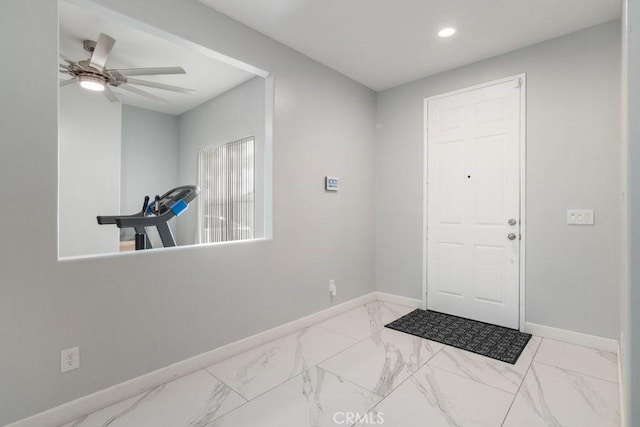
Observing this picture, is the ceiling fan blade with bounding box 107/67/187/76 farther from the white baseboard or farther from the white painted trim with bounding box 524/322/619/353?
the white painted trim with bounding box 524/322/619/353

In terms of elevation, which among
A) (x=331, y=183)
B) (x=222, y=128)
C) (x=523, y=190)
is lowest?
(x=523, y=190)

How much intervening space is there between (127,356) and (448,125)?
3.51 metres

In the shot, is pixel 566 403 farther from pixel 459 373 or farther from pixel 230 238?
pixel 230 238

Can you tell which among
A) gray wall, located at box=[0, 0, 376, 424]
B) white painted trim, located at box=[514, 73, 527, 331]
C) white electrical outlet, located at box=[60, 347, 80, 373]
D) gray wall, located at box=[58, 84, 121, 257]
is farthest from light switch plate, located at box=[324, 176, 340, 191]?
gray wall, located at box=[58, 84, 121, 257]

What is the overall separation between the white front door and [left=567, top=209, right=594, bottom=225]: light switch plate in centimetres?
39

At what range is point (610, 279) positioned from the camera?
2.51 metres

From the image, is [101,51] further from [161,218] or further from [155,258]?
[155,258]

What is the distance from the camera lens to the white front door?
2998 millimetres

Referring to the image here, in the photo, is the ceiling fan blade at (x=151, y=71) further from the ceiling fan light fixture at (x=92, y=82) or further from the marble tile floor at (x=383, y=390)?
the marble tile floor at (x=383, y=390)

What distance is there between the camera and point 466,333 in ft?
9.52

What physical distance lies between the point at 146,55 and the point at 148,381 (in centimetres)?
309

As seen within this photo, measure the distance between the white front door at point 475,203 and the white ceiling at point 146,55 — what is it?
246cm

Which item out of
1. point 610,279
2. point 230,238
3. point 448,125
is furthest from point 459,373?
point 230,238

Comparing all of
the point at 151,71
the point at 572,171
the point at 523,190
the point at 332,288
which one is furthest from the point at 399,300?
the point at 151,71
